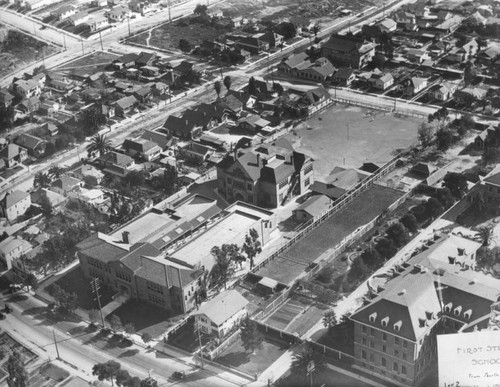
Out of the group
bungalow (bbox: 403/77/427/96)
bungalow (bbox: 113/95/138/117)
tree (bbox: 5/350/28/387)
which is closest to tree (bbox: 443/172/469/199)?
bungalow (bbox: 403/77/427/96)

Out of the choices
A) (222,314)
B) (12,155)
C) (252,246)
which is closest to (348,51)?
(12,155)

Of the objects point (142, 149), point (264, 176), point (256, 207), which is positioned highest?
point (264, 176)

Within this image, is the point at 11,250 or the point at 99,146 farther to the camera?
the point at 99,146

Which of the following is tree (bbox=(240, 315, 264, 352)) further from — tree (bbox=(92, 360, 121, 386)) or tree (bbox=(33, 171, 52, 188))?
tree (bbox=(33, 171, 52, 188))

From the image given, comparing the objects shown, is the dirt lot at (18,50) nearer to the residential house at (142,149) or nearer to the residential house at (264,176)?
the residential house at (142,149)

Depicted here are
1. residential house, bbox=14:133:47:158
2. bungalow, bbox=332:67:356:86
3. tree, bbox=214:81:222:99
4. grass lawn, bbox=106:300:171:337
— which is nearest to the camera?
grass lawn, bbox=106:300:171:337

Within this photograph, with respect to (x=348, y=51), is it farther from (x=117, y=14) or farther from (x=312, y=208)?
(x=117, y=14)

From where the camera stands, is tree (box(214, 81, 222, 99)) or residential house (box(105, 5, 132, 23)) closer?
tree (box(214, 81, 222, 99))
